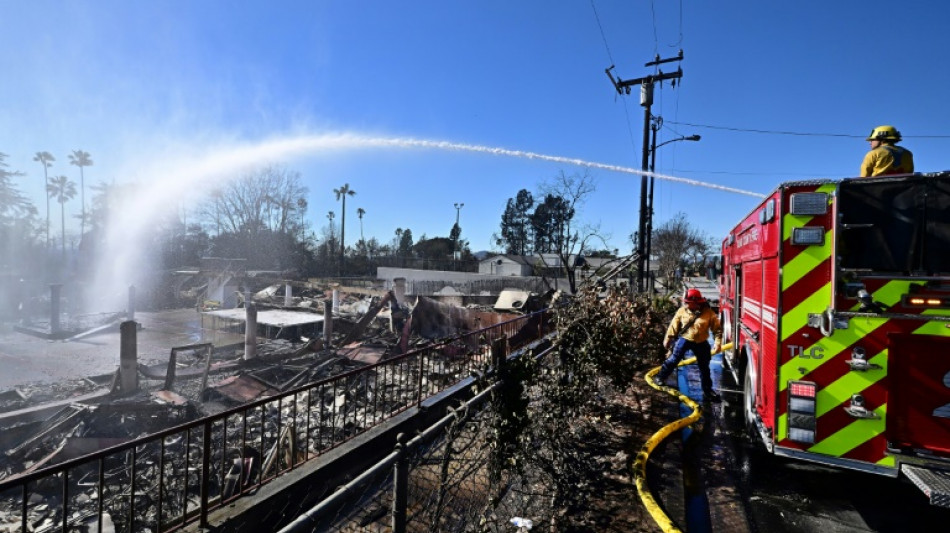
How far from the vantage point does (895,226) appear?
3471 mm

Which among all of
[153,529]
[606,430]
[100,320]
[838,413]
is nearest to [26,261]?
[100,320]

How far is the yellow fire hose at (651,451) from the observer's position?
3.52m

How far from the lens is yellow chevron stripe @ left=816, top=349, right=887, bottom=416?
336 centimetres

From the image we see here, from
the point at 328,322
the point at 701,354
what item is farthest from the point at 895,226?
the point at 328,322

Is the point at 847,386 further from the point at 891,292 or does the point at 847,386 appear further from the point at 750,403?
the point at 750,403

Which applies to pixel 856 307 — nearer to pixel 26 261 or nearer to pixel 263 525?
pixel 263 525

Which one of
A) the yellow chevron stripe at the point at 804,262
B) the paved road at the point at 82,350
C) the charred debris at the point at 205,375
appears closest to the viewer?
the yellow chevron stripe at the point at 804,262

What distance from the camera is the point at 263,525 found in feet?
11.8

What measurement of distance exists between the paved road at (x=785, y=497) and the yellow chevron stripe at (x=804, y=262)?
1.84 m

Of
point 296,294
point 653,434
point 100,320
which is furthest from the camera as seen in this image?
point 296,294

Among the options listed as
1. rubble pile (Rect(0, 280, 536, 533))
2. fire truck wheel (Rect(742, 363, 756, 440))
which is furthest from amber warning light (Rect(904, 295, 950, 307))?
rubble pile (Rect(0, 280, 536, 533))

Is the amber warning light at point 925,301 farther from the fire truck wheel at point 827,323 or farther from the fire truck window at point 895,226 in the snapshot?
the fire truck wheel at point 827,323

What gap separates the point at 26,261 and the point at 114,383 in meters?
38.1

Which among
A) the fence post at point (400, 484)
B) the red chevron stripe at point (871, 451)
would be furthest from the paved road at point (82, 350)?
the red chevron stripe at point (871, 451)
